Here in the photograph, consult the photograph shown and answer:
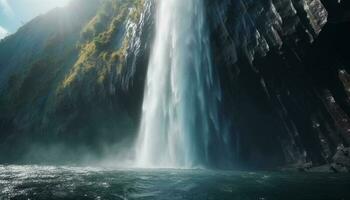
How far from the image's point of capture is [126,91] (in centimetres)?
5328

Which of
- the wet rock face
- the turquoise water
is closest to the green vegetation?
the wet rock face

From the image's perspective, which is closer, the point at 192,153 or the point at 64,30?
the point at 192,153

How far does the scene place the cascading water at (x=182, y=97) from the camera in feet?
133

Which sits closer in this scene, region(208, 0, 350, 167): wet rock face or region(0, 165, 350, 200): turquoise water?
region(0, 165, 350, 200): turquoise water

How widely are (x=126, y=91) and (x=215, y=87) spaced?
16817mm

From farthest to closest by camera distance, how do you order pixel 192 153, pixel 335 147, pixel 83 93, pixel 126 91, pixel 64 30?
1. pixel 64 30
2. pixel 83 93
3. pixel 126 91
4. pixel 192 153
5. pixel 335 147

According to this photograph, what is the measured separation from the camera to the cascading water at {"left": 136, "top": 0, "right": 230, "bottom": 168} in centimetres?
4066

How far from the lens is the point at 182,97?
139 ft

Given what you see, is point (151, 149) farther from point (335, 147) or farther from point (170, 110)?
point (335, 147)

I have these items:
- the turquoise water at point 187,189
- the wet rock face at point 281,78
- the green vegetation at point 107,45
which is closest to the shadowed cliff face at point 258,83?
the wet rock face at point 281,78

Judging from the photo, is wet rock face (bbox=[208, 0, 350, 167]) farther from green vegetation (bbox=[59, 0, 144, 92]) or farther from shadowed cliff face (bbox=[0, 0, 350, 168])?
green vegetation (bbox=[59, 0, 144, 92])

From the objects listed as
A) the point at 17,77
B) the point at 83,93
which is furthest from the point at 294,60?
the point at 17,77

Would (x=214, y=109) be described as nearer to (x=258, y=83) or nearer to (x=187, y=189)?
(x=258, y=83)

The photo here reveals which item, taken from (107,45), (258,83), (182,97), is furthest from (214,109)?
(107,45)
